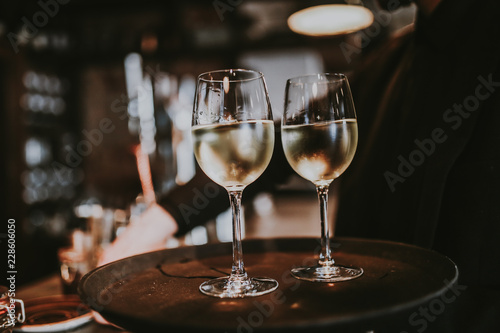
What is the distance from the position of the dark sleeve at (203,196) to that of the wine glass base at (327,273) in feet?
1.54

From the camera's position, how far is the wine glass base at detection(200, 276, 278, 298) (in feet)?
2.34

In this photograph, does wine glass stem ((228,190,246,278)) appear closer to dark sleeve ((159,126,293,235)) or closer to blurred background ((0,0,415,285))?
dark sleeve ((159,126,293,235))

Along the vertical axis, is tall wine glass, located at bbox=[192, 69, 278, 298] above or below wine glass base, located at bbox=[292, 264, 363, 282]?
above

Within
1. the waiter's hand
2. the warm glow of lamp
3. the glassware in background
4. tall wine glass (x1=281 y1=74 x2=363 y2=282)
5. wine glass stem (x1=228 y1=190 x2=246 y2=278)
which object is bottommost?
the glassware in background

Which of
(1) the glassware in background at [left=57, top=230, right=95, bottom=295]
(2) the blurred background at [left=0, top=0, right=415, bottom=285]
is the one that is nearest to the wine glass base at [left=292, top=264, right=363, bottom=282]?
(1) the glassware in background at [left=57, top=230, right=95, bottom=295]

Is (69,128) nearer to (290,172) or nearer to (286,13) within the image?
(286,13)

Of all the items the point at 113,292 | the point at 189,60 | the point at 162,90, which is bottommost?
the point at 113,292

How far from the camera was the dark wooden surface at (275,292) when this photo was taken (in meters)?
0.54

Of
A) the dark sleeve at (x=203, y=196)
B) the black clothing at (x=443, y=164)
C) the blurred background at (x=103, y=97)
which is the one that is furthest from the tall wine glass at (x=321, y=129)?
the blurred background at (x=103, y=97)

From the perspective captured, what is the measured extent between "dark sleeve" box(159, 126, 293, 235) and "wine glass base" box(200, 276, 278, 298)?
472mm

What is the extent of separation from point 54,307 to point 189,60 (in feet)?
18.6

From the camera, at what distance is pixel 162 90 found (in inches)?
237

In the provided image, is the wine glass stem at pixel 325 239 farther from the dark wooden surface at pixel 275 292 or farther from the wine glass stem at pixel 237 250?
the wine glass stem at pixel 237 250

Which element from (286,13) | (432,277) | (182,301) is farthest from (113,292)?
(286,13)
